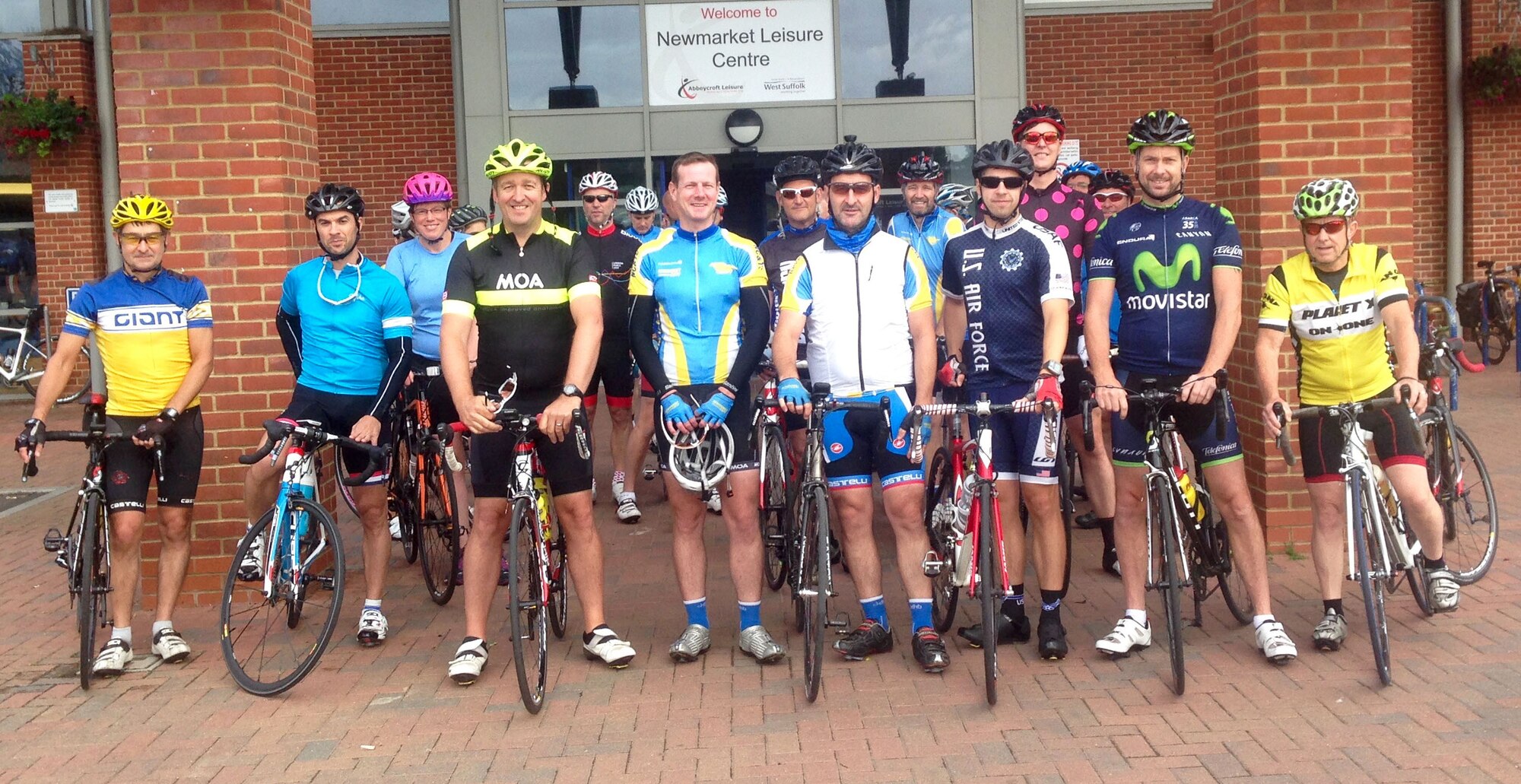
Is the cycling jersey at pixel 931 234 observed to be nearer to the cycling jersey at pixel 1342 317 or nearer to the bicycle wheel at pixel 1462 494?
the cycling jersey at pixel 1342 317

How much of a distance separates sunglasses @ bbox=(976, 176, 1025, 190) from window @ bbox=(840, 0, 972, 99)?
924 centimetres

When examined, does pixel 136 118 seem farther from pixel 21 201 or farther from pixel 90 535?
pixel 21 201

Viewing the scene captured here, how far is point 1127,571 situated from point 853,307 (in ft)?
5.06

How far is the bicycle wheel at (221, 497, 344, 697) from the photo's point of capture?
5699 millimetres

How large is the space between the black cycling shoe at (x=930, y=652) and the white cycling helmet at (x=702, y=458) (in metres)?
1.01

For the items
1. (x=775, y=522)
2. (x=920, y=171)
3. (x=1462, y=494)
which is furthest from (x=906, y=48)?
(x=1462, y=494)

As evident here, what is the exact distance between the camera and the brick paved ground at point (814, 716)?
468 centimetres

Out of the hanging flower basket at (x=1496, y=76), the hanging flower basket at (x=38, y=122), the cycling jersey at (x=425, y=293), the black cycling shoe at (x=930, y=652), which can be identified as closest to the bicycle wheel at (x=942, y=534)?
the black cycling shoe at (x=930, y=652)

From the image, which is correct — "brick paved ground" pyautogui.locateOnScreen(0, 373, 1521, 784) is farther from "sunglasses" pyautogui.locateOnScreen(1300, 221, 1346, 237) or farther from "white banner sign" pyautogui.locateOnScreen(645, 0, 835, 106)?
"white banner sign" pyautogui.locateOnScreen(645, 0, 835, 106)

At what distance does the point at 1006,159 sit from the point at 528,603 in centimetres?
251

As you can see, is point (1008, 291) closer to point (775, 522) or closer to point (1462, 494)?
→ point (775, 522)

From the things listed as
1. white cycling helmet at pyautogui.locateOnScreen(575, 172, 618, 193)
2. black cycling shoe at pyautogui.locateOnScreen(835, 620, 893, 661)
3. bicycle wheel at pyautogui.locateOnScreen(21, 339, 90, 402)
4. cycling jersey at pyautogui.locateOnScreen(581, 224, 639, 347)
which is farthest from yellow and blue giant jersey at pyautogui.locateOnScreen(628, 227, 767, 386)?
bicycle wheel at pyautogui.locateOnScreen(21, 339, 90, 402)

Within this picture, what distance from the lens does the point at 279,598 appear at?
5793 mm

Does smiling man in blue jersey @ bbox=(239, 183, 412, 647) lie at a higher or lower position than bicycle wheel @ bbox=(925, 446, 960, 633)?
higher
